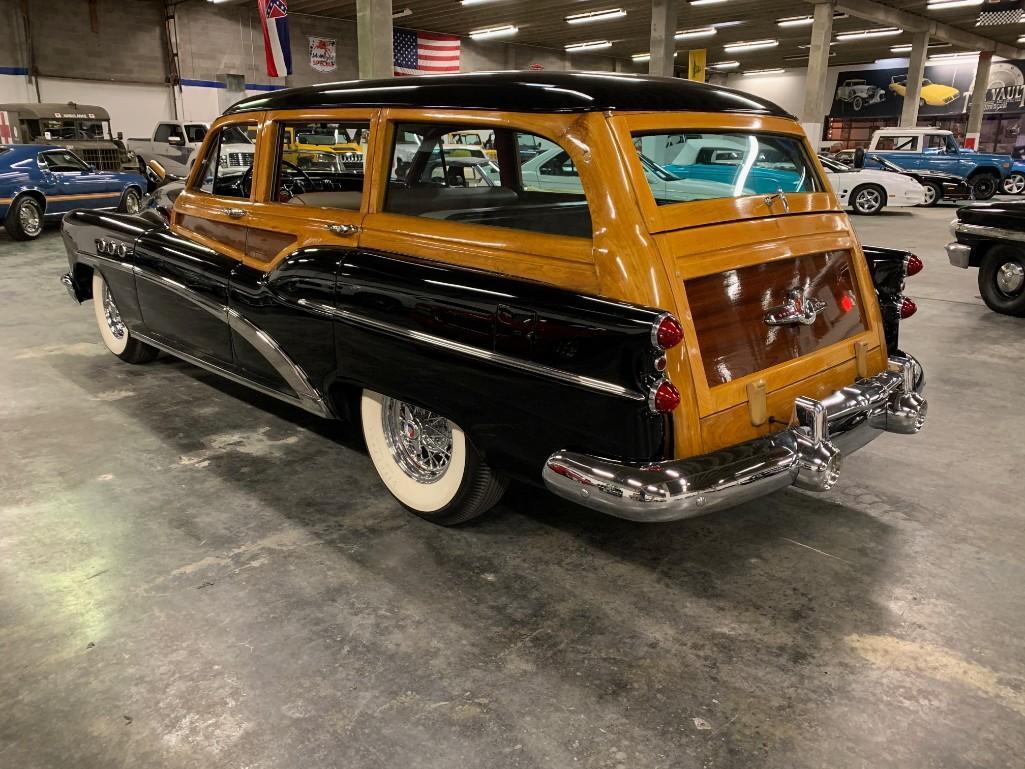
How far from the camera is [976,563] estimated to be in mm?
2961

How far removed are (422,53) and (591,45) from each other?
7548 mm

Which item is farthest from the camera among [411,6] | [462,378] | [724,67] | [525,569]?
[724,67]

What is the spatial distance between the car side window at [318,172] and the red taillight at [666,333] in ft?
5.15

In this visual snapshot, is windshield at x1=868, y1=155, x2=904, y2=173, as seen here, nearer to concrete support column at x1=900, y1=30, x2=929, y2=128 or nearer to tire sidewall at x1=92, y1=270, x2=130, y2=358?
concrete support column at x1=900, y1=30, x2=929, y2=128

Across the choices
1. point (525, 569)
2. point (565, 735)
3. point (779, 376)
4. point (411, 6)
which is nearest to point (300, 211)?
point (525, 569)

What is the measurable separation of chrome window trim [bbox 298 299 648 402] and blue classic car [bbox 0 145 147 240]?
929 cm

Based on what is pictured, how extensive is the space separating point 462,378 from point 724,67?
35.8 m

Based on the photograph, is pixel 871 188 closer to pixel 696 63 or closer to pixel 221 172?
pixel 696 63

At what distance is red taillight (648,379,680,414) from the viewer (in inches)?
92.4

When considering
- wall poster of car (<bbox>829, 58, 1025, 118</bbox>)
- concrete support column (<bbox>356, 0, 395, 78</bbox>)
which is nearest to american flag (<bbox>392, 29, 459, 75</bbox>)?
concrete support column (<bbox>356, 0, 395, 78</bbox>)

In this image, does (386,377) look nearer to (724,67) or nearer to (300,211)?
(300,211)

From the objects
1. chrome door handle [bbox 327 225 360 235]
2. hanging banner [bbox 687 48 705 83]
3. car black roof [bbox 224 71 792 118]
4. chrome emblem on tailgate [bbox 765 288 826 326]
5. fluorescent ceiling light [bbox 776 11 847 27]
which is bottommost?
chrome emblem on tailgate [bbox 765 288 826 326]

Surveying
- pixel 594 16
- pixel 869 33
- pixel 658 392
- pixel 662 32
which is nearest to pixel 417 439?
pixel 658 392

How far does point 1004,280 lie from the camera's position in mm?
7254
